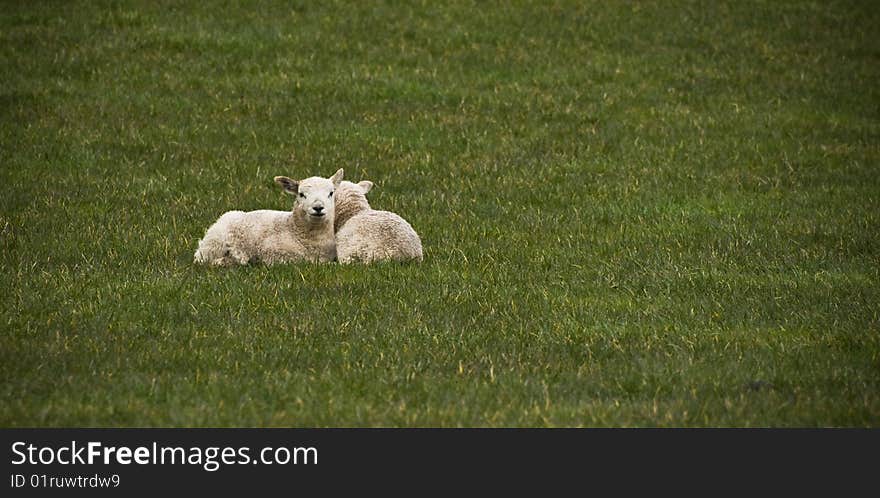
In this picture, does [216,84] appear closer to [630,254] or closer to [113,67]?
[113,67]

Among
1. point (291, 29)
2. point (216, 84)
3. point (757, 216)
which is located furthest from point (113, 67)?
point (757, 216)

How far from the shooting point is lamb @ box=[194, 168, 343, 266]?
12.1m

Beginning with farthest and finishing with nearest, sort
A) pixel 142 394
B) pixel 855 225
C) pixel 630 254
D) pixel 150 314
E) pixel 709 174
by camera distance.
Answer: pixel 709 174 → pixel 855 225 → pixel 630 254 → pixel 150 314 → pixel 142 394

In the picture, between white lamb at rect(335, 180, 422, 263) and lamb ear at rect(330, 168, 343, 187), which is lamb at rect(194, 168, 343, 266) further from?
white lamb at rect(335, 180, 422, 263)

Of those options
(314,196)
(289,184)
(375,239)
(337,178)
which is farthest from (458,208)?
(314,196)

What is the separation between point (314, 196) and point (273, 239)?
778 mm

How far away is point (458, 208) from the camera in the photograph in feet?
52.0

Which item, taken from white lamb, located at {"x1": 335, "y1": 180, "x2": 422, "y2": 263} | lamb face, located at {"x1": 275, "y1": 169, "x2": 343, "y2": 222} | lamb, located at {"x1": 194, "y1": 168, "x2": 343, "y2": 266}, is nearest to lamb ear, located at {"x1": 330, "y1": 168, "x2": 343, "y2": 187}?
lamb, located at {"x1": 194, "y1": 168, "x2": 343, "y2": 266}

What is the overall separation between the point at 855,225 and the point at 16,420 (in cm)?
1082

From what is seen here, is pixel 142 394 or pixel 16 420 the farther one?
pixel 142 394

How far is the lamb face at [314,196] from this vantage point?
38.4ft

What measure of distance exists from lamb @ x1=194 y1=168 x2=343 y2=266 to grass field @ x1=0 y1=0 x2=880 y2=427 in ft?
0.66

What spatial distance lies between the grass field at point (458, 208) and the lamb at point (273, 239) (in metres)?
0.20

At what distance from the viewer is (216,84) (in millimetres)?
22250
